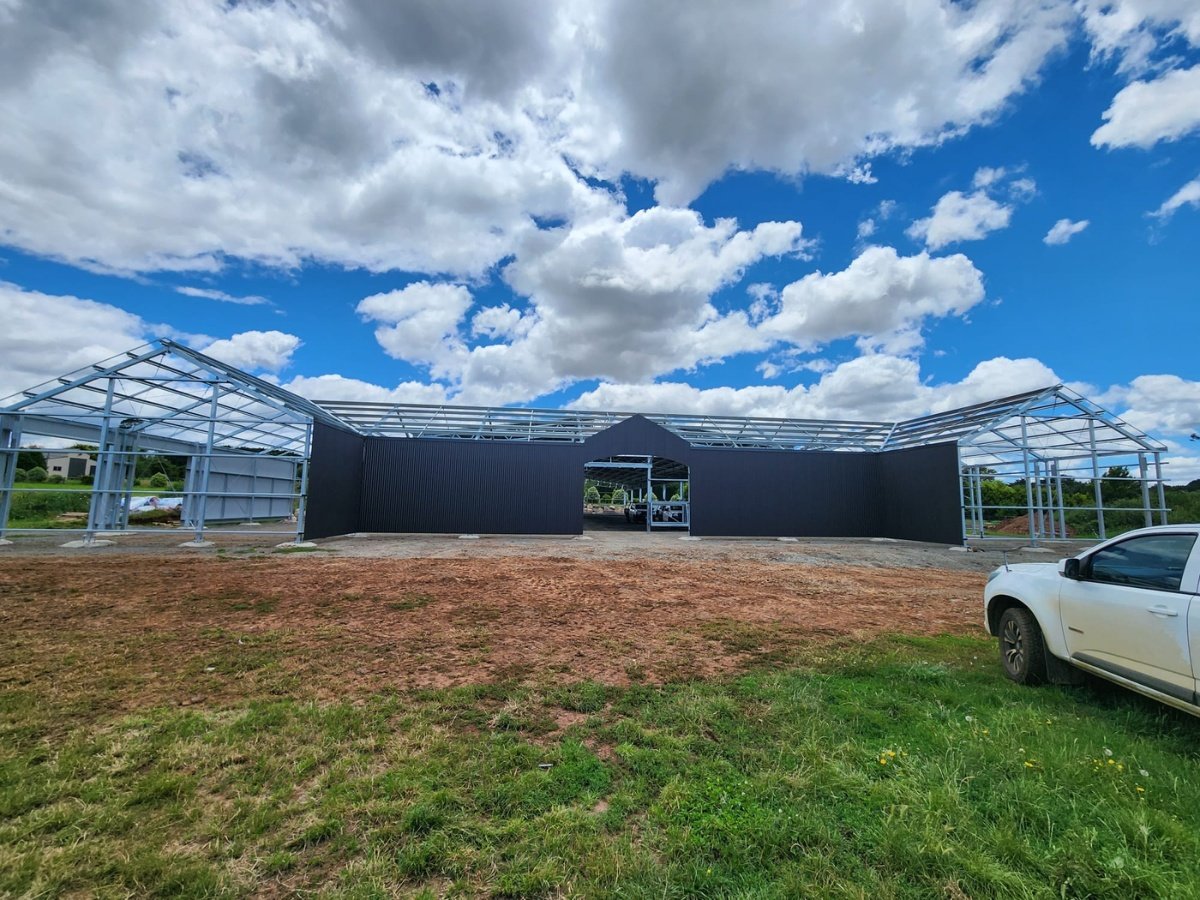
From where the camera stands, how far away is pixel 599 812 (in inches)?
102

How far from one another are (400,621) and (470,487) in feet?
43.9

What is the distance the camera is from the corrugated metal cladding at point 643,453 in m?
18.6

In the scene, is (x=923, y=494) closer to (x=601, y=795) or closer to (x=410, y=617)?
(x=410, y=617)

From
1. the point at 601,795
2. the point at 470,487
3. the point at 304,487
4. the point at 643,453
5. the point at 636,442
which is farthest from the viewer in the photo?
the point at 636,442

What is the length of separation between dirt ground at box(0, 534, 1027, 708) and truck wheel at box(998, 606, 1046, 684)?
1.49 meters

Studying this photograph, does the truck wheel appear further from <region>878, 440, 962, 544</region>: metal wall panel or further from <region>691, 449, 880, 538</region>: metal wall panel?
<region>691, 449, 880, 538</region>: metal wall panel

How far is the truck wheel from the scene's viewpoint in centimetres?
441

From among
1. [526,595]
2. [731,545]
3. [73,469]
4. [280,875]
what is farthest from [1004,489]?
[73,469]

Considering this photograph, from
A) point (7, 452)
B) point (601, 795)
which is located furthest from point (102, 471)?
point (601, 795)

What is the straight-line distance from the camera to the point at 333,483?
1653 cm

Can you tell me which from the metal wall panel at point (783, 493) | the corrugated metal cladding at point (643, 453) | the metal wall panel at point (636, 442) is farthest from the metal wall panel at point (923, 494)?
the metal wall panel at point (636, 442)

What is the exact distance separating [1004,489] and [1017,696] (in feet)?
92.6

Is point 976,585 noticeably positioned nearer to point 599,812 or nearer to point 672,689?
point 672,689

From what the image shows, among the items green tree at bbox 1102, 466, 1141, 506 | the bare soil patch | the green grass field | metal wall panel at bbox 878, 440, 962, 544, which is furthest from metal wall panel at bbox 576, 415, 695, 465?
green tree at bbox 1102, 466, 1141, 506
